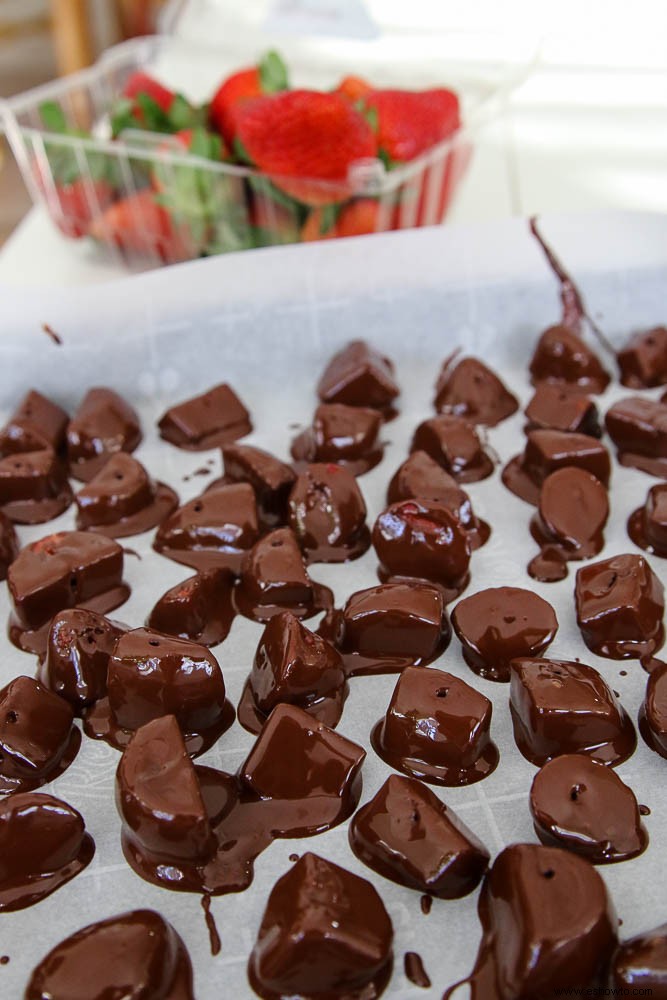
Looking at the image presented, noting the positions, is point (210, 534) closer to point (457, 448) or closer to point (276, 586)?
point (276, 586)

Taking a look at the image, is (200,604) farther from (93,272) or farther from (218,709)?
(93,272)

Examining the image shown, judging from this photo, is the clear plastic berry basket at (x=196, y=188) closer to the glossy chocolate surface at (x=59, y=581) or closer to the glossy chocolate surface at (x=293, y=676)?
the glossy chocolate surface at (x=59, y=581)

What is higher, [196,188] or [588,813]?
[196,188]

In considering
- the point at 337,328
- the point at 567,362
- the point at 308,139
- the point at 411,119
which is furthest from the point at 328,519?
the point at 411,119

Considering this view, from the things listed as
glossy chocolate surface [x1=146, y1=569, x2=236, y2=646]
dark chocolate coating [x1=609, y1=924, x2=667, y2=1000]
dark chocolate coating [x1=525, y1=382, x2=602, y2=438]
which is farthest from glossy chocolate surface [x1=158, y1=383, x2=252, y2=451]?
dark chocolate coating [x1=609, y1=924, x2=667, y2=1000]

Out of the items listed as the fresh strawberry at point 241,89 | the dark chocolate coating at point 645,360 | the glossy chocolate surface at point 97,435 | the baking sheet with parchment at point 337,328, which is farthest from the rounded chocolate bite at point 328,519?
the fresh strawberry at point 241,89

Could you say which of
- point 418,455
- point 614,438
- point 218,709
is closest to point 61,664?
point 218,709
